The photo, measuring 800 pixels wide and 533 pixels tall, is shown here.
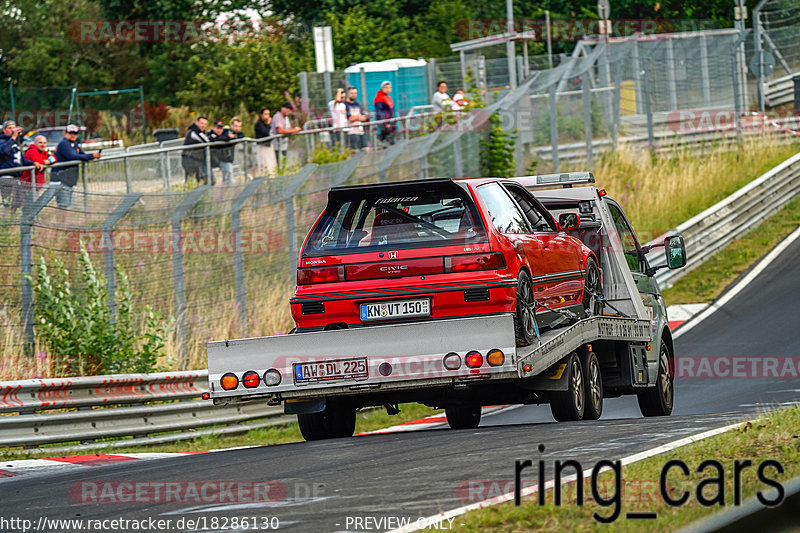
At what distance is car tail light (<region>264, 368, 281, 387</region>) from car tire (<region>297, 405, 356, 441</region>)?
3.58 feet

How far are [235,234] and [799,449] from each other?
10.9 meters

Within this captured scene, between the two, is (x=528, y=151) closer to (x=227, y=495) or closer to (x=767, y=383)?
(x=767, y=383)

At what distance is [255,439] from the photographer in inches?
602

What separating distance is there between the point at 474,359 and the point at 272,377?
1.60 metres

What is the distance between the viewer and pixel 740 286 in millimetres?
23594

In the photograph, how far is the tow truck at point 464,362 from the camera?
10141 mm

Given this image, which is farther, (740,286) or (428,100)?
(428,100)

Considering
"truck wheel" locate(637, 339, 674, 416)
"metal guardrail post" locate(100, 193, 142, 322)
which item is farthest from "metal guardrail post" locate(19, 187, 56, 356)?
"truck wheel" locate(637, 339, 674, 416)

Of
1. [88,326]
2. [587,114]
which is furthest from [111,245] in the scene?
[587,114]

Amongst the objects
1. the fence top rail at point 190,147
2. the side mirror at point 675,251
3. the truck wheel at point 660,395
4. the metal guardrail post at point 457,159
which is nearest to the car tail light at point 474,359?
the truck wheel at point 660,395

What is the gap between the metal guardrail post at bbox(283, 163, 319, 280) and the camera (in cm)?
1828

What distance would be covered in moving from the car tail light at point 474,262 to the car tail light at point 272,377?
1573mm

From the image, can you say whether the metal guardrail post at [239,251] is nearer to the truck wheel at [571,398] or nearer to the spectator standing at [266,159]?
the spectator standing at [266,159]

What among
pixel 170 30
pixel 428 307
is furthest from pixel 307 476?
pixel 170 30
